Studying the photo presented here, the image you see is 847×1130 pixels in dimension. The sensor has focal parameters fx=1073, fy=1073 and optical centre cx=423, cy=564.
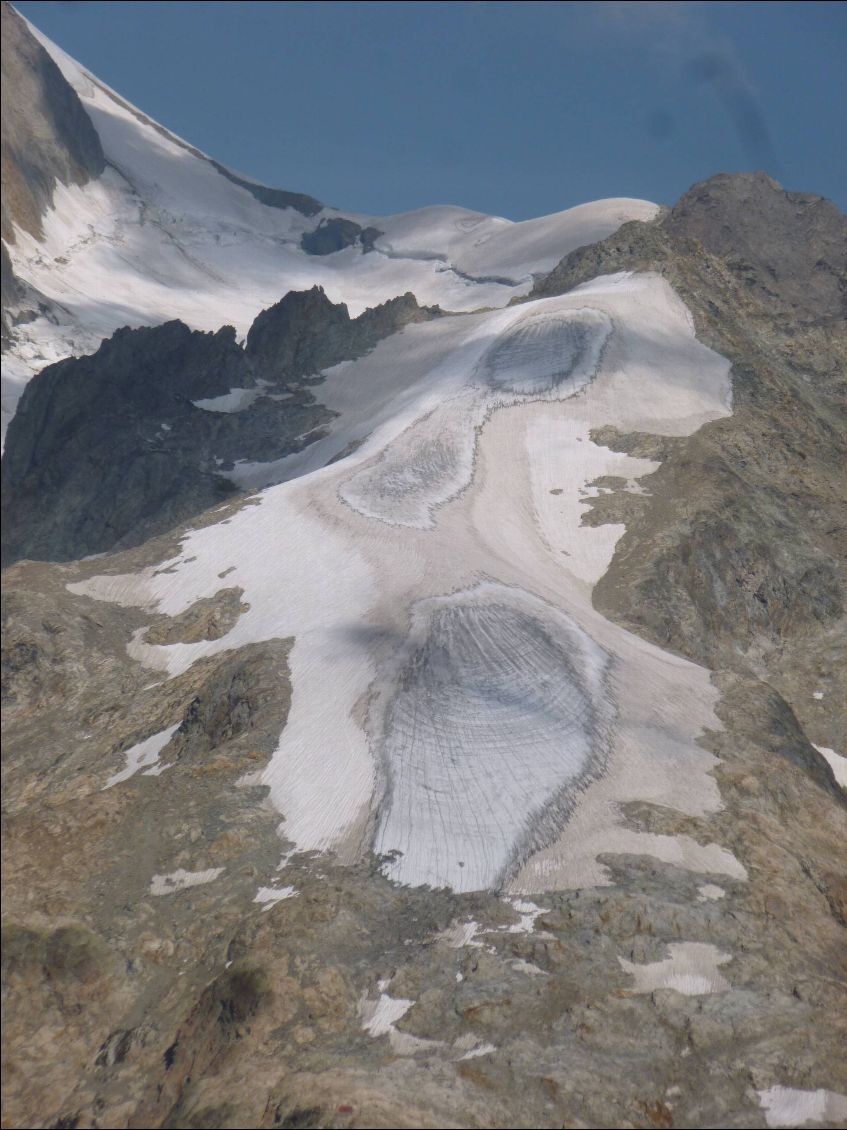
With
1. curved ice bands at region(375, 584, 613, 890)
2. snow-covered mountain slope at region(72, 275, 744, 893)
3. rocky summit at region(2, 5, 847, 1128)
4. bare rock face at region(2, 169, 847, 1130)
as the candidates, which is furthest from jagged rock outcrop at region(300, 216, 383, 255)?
curved ice bands at region(375, 584, 613, 890)

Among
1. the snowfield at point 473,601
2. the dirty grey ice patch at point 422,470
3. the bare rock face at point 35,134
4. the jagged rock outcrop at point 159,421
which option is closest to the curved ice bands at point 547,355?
the snowfield at point 473,601

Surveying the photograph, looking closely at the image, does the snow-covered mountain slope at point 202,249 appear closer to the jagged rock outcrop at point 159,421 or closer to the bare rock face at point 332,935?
the jagged rock outcrop at point 159,421

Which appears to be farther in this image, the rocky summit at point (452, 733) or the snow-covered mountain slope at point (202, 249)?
the snow-covered mountain slope at point (202, 249)

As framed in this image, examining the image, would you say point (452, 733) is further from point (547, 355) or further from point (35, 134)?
point (35, 134)

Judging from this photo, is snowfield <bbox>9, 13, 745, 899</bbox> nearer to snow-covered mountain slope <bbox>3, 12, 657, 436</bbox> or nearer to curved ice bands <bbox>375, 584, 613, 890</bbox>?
curved ice bands <bbox>375, 584, 613, 890</bbox>

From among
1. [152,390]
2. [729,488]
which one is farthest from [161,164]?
[729,488]
